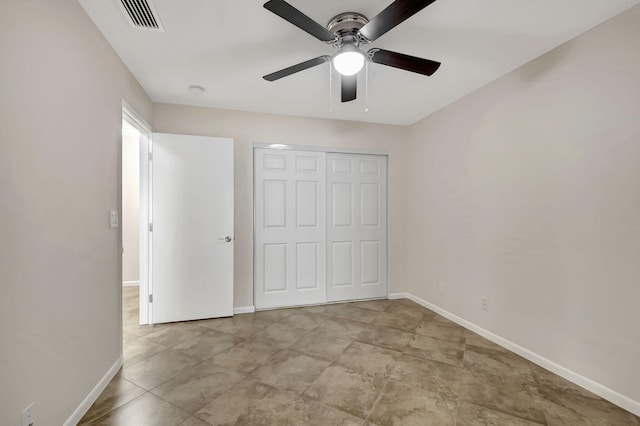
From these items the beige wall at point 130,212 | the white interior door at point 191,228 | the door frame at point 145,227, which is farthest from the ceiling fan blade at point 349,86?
the beige wall at point 130,212

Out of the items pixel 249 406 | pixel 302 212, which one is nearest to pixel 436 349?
pixel 249 406

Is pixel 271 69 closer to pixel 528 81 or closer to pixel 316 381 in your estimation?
pixel 528 81

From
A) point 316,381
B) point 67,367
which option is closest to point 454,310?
point 316,381

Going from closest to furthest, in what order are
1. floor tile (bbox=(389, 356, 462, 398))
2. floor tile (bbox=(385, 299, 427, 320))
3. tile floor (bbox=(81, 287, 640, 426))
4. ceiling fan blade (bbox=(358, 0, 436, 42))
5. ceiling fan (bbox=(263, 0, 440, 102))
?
ceiling fan blade (bbox=(358, 0, 436, 42))
ceiling fan (bbox=(263, 0, 440, 102))
tile floor (bbox=(81, 287, 640, 426))
floor tile (bbox=(389, 356, 462, 398))
floor tile (bbox=(385, 299, 427, 320))

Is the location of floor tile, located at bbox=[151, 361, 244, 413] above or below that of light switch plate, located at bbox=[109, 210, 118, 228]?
below

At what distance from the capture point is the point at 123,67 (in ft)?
7.62

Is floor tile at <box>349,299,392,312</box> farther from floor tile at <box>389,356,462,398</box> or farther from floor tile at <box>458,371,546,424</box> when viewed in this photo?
floor tile at <box>458,371,546,424</box>

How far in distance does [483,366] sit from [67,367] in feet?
9.20

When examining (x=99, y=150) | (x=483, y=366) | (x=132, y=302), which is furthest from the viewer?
(x=132, y=302)

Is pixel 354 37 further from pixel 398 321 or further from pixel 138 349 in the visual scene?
pixel 138 349

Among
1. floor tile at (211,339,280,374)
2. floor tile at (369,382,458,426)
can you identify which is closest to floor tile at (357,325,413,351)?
floor tile at (369,382,458,426)

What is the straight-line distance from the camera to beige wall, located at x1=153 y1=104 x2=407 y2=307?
3.30 meters

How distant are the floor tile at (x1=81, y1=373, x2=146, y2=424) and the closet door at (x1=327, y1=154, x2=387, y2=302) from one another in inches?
91.2

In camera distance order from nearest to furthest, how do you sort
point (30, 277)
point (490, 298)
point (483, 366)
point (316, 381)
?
1. point (30, 277)
2. point (316, 381)
3. point (483, 366)
4. point (490, 298)
